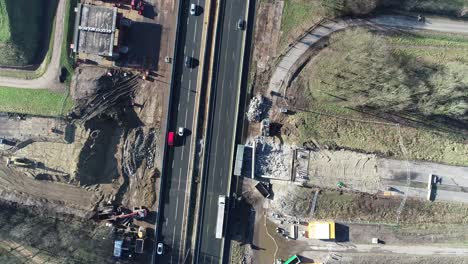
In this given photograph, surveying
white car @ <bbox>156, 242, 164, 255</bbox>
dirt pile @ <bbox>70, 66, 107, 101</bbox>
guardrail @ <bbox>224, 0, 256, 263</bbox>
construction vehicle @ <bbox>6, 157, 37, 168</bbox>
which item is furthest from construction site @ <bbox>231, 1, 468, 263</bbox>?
construction vehicle @ <bbox>6, 157, 37, 168</bbox>

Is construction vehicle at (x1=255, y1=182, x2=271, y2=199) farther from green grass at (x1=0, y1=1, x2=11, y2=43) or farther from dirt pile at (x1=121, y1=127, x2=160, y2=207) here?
green grass at (x1=0, y1=1, x2=11, y2=43)

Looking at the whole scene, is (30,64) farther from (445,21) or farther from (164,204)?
(445,21)

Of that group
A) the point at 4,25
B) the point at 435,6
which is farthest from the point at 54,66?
the point at 435,6

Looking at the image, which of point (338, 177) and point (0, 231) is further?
point (338, 177)

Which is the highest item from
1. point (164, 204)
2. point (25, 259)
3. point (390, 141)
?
point (390, 141)

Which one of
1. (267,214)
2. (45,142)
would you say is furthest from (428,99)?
(45,142)

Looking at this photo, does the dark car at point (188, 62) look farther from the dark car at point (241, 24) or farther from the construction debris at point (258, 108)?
the construction debris at point (258, 108)

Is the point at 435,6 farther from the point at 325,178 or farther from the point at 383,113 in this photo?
the point at 325,178
